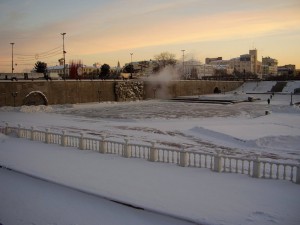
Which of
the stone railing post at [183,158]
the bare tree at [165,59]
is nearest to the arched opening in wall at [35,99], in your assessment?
the stone railing post at [183,158]

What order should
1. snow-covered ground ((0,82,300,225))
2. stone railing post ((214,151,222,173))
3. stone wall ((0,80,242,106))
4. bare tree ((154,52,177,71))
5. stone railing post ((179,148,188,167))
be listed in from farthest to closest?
1. bare tree ((154,52,177,71))
2. stone wall ((0,80,242,106))
3. stone railing post ((179,148,188,167))
4. stone railing post ((214,151,222,173))
5. snow-covered ground ((0,82,300,225))

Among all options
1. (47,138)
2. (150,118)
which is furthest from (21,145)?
(150,118)

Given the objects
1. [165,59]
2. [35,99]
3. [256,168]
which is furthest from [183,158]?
[165,59]

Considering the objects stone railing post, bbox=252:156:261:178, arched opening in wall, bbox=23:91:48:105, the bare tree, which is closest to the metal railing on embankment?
stone railing post, bbox=252:156:261:178

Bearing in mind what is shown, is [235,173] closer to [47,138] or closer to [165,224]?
[165,224]

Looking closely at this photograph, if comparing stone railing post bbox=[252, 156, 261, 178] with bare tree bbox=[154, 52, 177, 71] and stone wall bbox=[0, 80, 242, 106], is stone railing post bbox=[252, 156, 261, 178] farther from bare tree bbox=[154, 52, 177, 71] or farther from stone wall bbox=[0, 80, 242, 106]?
bare tree bbox=[154, 52, 177, 71]

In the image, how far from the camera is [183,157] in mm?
14320

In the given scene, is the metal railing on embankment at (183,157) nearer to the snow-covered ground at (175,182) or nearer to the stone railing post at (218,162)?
the stone railing post at (218,162)

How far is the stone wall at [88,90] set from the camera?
49125 millimetres

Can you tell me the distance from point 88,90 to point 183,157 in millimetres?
48583

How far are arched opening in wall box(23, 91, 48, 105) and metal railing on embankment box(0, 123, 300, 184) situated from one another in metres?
28.5

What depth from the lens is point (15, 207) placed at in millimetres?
11055

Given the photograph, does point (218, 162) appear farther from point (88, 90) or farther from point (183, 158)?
point (88, 90)

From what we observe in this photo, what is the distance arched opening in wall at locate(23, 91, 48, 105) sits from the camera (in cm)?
5116
